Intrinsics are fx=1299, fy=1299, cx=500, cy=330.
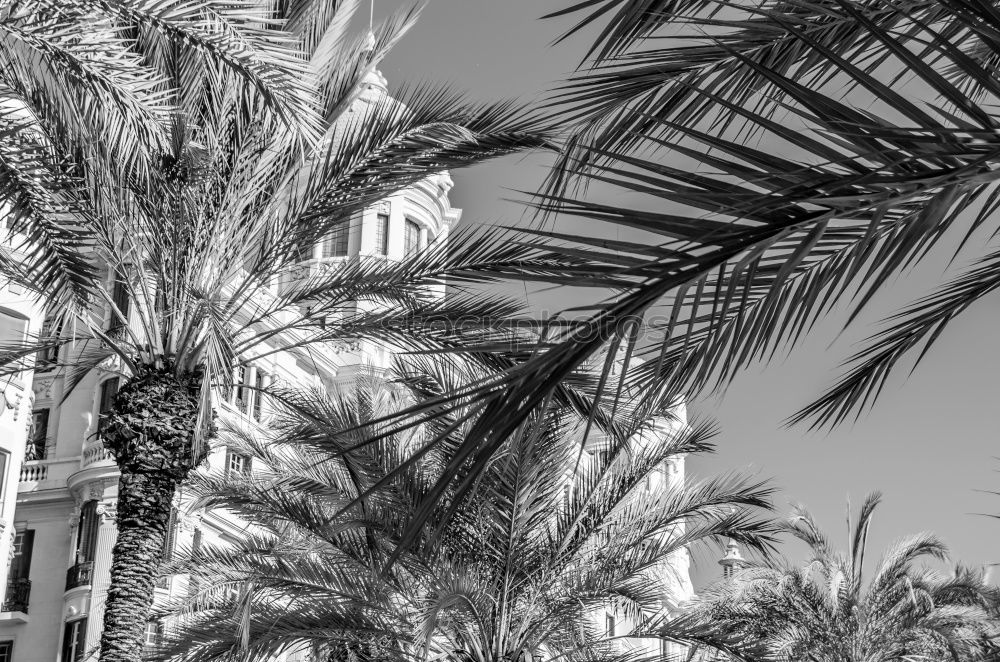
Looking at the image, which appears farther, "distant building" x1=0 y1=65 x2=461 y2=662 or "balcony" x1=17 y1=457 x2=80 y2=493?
"balcony" x1=17 y1=457 x2=80 y2=493

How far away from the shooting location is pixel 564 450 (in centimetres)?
1409

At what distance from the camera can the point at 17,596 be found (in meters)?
30.5

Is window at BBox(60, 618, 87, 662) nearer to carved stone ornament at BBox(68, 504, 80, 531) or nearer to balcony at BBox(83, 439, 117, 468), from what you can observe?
carved stone ornament at BBox(68, 504, 80, 531)

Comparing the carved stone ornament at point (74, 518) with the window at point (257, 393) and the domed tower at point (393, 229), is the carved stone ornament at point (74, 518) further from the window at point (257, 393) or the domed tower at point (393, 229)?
the domed tower at point (393, 229)

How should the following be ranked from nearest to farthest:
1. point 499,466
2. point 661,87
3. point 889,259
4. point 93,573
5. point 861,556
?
point 889,259
point 661,87
point 499,466
point 861,556
point 93,573

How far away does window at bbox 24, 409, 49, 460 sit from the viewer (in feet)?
107

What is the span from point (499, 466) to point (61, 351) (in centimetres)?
2205

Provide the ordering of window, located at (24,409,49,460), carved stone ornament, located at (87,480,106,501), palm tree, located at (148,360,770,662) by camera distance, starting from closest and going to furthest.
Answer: palm tree, located at (148,360,770,662) < carved stone ornament, located at (87,480,106,501) < window, located at (24,409,49,460)

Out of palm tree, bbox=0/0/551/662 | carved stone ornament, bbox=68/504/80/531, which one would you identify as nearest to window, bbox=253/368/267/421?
carved stone ornament, bbox=68/504/80/531

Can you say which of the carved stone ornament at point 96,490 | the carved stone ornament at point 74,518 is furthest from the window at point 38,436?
the carved stone ornament at point 96,490

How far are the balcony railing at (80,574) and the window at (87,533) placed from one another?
0.16 metres

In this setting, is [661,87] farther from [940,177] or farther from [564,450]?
[564,450]

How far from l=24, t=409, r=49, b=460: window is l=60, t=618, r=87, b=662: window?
15.9ft

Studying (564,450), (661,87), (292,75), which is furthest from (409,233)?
(661,87)
